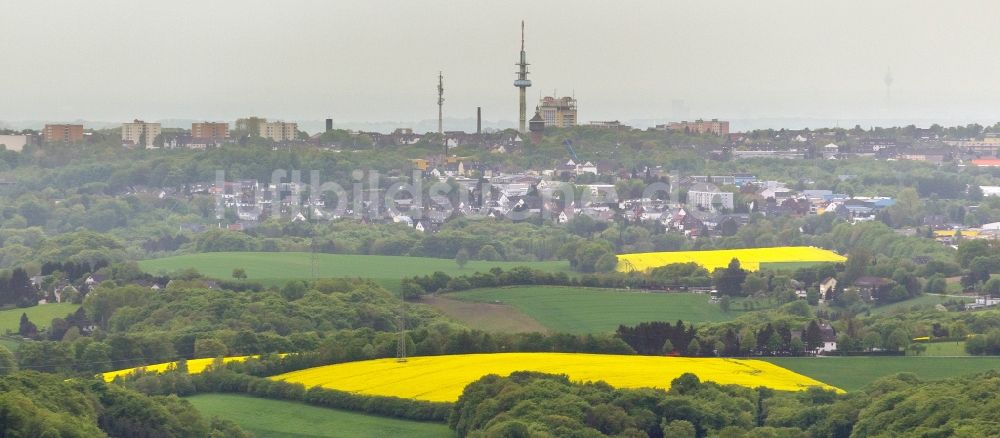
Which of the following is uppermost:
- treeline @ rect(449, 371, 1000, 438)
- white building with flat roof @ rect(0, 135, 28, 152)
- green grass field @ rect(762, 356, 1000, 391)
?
white building with flat roof @ rect(0, 135, 28, 152)

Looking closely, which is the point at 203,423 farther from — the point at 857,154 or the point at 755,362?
the point at 857,154

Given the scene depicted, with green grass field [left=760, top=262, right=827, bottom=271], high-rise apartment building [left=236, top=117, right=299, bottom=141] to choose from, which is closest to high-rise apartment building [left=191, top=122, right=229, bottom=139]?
high-rise apartment building [left=236, top=117, right=299, bottom=141]

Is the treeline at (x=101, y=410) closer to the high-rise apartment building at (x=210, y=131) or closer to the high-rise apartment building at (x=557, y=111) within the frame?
the high-rise apartment building at (x=210, y=131)

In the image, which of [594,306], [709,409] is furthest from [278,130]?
[709,409]

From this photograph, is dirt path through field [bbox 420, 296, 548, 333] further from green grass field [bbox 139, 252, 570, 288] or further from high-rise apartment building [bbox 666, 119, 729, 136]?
high-rise apartment building [bbox 666, 119, 729, 136]

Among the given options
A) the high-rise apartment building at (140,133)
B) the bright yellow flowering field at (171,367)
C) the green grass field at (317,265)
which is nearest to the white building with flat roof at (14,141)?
the high-rise apartment building at (140,133)

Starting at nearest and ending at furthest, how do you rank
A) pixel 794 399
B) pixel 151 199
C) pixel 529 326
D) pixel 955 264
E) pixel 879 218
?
pixel 794 399, pixel 529 326, pixel 955 264, pixel 879 218, pixel 151 199

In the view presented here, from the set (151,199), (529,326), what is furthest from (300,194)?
(529,326)
